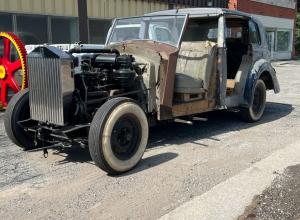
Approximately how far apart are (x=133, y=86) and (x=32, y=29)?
8037 mm

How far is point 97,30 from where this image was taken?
1560 cm

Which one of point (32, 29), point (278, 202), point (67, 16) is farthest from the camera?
point (67, 16)

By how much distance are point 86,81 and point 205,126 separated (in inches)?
118

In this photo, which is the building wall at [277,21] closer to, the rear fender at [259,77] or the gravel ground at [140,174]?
the rear fender at [259,77]

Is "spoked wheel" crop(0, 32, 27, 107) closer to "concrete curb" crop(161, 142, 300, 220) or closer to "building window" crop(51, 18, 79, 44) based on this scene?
"concrete curb" crop(161, 142, 300, 220)

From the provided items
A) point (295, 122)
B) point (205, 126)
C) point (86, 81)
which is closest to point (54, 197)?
point (86, 81)

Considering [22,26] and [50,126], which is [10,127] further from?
[22,26]

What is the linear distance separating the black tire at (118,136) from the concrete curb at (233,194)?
3.60 ft

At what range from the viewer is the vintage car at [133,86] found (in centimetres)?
525

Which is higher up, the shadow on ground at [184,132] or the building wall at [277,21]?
the building wall at [277,21]

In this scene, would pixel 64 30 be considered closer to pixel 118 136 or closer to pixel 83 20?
pixel 83 20

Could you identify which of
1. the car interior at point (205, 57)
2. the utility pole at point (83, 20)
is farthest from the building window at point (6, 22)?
the car interior at point (205, 57)

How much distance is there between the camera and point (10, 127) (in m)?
5.93

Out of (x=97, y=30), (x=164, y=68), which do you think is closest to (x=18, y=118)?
(x=164, y=68)
